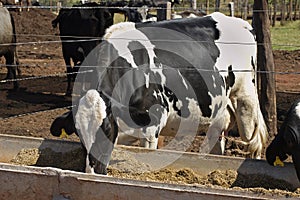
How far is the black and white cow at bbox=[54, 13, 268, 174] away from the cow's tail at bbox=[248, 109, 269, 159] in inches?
0.4

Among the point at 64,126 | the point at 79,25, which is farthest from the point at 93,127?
the point at 79,25

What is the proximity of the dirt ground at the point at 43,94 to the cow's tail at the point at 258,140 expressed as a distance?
30 cm

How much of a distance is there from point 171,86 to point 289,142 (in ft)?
4.69

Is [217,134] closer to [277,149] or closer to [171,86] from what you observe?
[171,86]

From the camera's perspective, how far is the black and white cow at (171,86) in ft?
15.1

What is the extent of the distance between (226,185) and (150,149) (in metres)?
0.75

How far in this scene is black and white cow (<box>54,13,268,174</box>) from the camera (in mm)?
4609

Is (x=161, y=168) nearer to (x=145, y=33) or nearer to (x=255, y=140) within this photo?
(x=145, y=33)

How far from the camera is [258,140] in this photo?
7.06 metres

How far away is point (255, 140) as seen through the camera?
704 cm

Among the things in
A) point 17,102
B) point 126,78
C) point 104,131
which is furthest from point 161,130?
point 17,102

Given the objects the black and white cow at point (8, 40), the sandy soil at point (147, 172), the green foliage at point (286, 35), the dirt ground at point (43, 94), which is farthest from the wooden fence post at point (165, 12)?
the green foliage at point (286, 35)

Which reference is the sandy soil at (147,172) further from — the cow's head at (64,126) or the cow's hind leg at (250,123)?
the cow's hind leg at (250,123)

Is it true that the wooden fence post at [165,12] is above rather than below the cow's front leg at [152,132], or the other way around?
above
